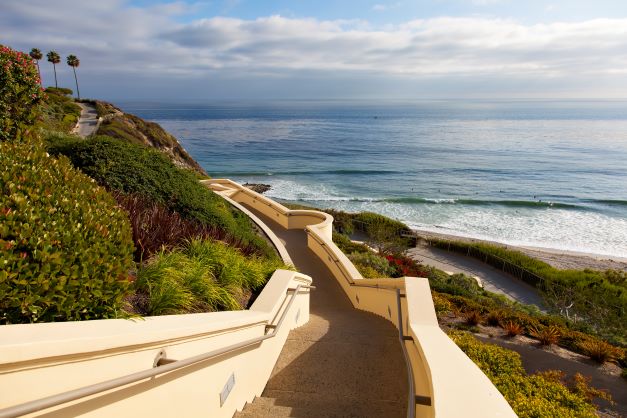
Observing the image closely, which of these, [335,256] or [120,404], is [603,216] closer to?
[335,256]

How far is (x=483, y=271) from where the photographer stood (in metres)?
27.4

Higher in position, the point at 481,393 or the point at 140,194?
the point at 140,194

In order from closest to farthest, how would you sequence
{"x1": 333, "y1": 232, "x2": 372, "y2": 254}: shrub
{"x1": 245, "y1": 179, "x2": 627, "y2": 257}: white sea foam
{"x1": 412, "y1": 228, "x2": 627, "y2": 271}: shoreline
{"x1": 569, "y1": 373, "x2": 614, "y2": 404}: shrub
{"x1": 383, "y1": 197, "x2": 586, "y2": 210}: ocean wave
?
{"x1": 569, "y1": 373, "x2": 614, "y2": 404}: shrub → {"x1": 333, "y1": 232, "x2": 372, "y2": 254}: shrub → {"x1": 412, "y1": 228, "x2": 627, "y2": 271}: shoreline → {"x1": 245, "y1": 179, "x2": 627, "y2": 257}: white sea foam → {"x1": 383, "y1": 197, "x2": 586, "y2": 210}: ocean wave

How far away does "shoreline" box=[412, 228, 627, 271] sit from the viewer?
28375 mm

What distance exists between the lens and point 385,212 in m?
43.1

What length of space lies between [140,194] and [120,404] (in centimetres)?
673

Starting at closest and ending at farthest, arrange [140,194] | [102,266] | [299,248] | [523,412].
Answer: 1. [102,266]
2. [523,412]
3. [140,194]
4. [299,248]

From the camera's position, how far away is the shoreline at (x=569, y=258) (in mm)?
28375

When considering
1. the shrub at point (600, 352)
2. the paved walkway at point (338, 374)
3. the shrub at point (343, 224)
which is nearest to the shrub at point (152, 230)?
the paved walkway at point (338, 374)

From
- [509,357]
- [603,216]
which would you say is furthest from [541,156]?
[509,357]

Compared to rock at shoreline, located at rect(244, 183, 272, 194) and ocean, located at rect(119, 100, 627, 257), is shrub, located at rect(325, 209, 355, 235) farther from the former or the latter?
rock at shoreline, located at rect(244, 183, 272, 194)

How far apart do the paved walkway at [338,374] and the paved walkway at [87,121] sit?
36.4 m

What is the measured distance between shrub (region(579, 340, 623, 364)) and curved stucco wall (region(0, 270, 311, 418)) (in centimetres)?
803

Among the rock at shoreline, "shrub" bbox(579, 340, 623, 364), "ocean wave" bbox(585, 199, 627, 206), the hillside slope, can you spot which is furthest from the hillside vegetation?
"ocean wave" bbox(585, 199, 627, 206)
